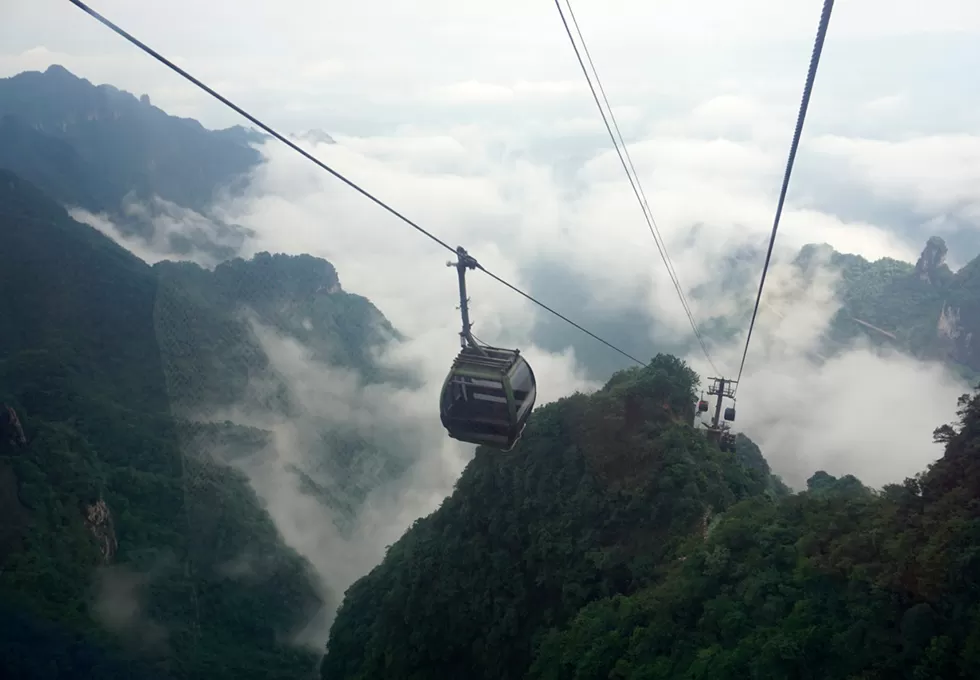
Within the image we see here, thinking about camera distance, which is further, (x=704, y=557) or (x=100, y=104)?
(x=100, y=104)

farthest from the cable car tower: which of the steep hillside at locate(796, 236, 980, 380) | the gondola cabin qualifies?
the steep hillside at locate(796, 236, 980, 380)

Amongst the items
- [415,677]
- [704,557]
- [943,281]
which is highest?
[943,281]

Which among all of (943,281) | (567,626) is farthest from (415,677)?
(943,281)

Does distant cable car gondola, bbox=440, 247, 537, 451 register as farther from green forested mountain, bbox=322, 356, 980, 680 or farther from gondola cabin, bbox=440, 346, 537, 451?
green forested mountain, bbox=322, 356, 980, 680

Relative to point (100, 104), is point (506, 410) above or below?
below

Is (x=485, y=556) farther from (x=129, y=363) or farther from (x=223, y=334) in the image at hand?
(x=223, y=334)

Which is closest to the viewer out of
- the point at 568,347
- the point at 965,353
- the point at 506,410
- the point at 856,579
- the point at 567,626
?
the point at 506,410
